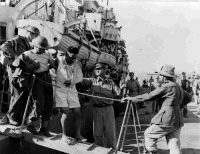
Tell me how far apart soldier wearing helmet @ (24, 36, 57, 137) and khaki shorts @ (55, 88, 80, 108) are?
0.69 ft

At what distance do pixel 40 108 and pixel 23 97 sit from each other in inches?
17.6

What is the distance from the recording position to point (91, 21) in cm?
1673

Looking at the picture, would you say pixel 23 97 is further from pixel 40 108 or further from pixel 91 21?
pixel 91 21

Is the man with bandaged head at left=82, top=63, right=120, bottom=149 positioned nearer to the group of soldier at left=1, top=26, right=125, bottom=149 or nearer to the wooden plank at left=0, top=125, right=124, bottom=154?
the group of soldier at left=1, top=26, right=125, bottom=149

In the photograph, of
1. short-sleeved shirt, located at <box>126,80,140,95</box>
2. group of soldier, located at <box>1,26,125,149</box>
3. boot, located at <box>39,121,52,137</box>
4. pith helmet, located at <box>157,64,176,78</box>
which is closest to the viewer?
group of soldier, located at <box>1,26,125,149</box>

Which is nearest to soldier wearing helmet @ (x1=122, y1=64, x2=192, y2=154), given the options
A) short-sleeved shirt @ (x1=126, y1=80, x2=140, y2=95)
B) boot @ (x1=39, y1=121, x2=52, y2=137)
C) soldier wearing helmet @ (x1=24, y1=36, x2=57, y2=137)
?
soldier wearing helmet @ (x1=24, y1=36, x2=57, y2=137)

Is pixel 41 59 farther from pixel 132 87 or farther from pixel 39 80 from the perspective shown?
pixel 132 87

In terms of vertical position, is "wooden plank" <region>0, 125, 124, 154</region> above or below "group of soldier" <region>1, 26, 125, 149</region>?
below

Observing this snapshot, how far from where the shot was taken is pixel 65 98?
4.30 meters

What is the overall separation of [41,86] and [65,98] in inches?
17.6

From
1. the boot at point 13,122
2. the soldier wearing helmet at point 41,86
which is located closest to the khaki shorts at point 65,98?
the soldier wearing helmet at point 41,86

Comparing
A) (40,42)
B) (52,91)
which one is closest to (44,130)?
(52,91)

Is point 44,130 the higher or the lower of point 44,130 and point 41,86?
the lower

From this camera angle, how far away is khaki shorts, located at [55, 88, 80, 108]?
423 centimetres
